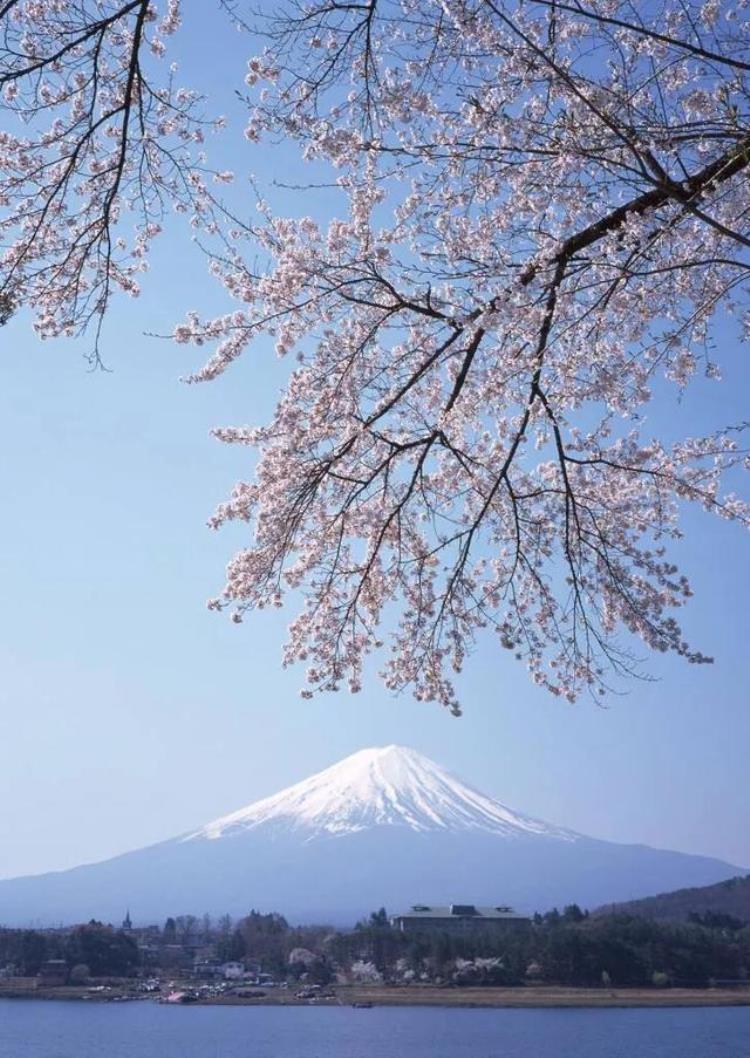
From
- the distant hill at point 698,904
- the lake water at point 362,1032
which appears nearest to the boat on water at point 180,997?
the lake water at point 362,1032

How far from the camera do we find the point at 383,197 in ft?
11.3

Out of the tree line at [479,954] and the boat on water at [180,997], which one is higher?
the tree line at [479,954]

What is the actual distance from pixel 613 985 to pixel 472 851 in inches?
2780

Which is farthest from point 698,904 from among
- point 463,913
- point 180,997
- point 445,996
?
point 180,997

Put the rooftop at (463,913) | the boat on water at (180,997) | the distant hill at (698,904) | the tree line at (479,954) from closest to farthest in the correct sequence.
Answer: the tree line at (479,954) < the boat on water at (180,997) < the distant hill at (698,904) < the rooftop at (463,913)

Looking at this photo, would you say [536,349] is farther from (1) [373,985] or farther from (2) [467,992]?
(1) [373,985]

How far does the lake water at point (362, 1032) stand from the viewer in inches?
685

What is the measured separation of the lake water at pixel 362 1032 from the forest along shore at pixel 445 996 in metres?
0.22

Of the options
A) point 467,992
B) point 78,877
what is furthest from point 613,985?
point 78,877

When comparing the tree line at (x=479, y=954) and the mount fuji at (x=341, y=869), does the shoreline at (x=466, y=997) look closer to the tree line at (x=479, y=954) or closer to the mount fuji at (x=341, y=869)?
the tree line at (x=479, y=954)

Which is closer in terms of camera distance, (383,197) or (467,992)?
(383,197)

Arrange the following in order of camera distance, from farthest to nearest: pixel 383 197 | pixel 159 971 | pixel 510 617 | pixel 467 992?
pixel 159 971 < pixel 467 992 < pixel 510 617 < pixel 383 197

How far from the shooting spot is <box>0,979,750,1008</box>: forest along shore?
22.2m

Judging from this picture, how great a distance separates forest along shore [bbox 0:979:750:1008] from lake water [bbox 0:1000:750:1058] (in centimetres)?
22
